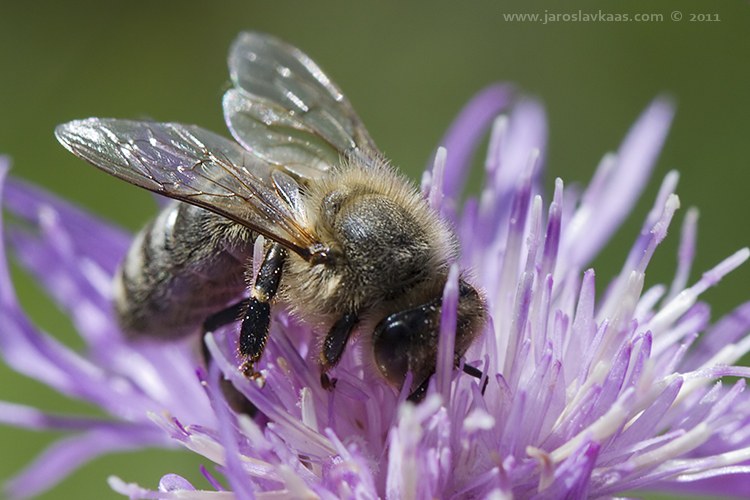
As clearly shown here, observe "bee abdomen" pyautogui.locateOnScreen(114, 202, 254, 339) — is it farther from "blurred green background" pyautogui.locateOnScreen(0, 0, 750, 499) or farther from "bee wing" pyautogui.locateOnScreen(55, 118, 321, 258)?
"blurred green background" pyautogui.locateOnScreen(0, 0, 750, 499)

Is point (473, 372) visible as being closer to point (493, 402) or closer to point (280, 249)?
point (493, 402)

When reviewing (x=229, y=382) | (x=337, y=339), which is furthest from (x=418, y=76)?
(x=337, y=339)

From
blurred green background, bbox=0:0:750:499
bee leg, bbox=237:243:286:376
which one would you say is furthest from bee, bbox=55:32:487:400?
blurred green background, bbox=0:0:750:499

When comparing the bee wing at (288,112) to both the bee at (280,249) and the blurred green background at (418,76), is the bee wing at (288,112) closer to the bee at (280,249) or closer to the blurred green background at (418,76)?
the bee at (280,249)

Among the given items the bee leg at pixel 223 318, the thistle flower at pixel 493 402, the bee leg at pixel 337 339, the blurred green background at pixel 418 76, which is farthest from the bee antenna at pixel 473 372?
the blurred green background at pixel 418 76

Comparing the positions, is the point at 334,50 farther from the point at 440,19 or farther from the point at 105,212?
the point at 105,212

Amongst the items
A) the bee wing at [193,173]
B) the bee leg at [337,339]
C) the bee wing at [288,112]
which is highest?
the bee wing at [288,112]
